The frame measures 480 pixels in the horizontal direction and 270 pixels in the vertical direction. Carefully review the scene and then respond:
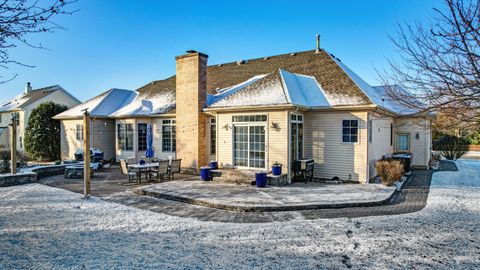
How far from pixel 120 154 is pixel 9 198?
9.15 m

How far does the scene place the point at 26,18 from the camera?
407 cm

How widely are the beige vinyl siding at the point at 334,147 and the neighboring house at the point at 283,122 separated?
1.5 inches

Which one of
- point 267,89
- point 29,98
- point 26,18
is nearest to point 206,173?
point 267,89

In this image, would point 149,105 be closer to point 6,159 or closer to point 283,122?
point 6,159

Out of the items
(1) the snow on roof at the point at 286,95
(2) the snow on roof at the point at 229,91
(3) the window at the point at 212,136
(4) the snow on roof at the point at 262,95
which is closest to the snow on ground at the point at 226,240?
(1) the snow on roof at the point at 286,95

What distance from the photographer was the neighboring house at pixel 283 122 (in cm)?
1223

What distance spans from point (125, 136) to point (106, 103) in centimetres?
320

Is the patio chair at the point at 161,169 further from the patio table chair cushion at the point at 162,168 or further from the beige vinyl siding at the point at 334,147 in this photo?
the beige vinyl siding at the point at 334,147

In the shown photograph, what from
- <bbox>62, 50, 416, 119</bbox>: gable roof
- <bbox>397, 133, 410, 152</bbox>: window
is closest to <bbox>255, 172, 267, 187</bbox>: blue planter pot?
<bbox>62, 50, 416, 119</bbox>: gable roof

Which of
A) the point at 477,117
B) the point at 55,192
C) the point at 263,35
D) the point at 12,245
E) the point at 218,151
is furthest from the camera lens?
the point at 263,35

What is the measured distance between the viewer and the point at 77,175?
556 inches

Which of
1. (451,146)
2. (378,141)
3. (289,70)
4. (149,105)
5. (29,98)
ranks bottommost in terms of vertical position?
(451,146)

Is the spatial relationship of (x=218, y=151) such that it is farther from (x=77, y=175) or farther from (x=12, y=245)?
(x=12, y=245)

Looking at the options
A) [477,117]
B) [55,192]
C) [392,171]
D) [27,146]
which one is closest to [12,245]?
[55,192]
